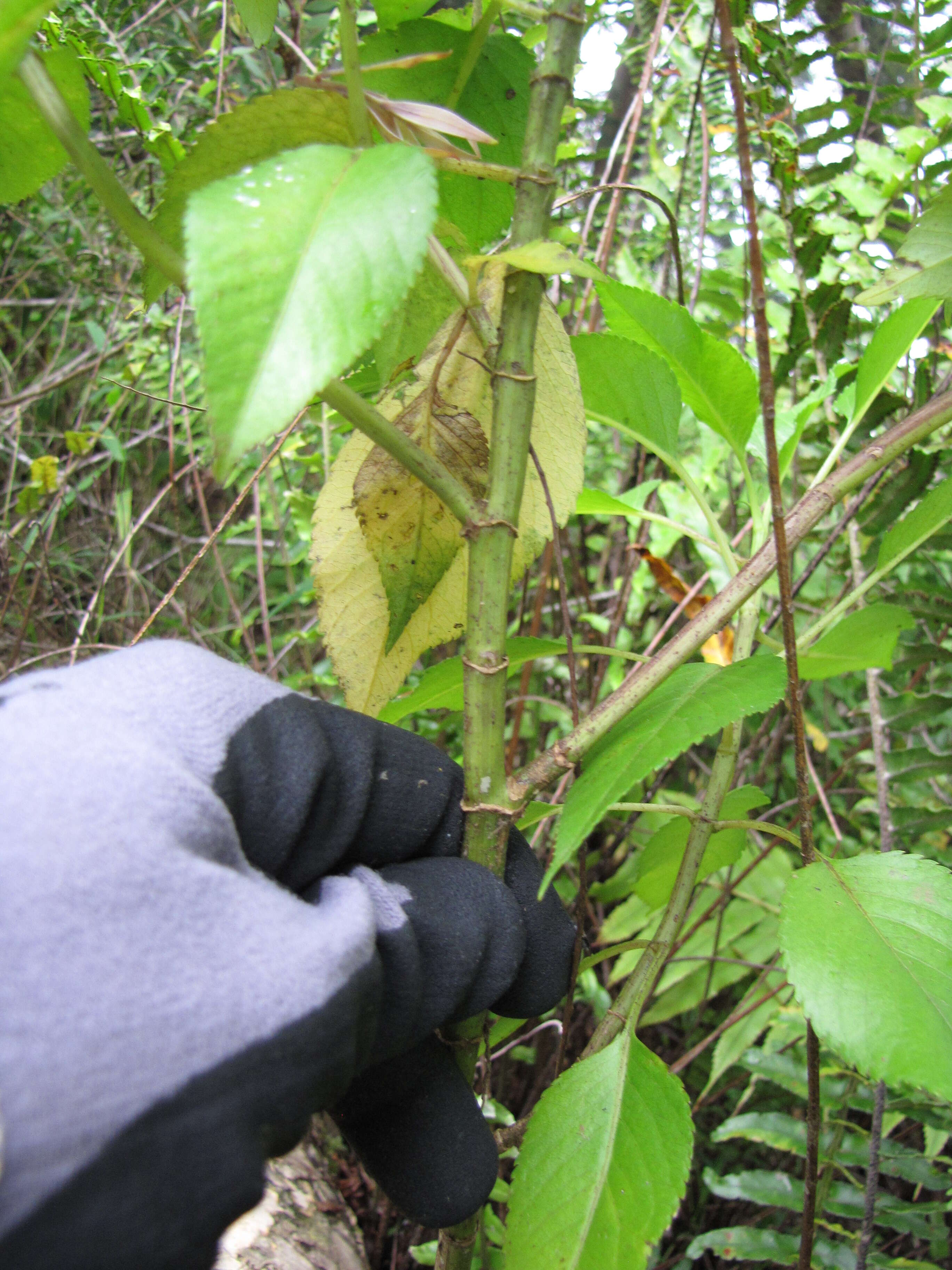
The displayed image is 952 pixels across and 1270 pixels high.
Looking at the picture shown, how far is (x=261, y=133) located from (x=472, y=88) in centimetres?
19

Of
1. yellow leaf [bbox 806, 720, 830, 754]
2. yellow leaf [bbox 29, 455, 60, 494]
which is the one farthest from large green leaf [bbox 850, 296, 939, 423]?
yellow leaf [bbox 29, 455, 60, 494]

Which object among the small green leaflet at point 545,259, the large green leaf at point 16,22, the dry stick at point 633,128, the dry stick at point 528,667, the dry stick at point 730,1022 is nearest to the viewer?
the large green leaf at point 16,22

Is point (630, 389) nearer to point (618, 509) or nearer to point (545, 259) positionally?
point (618, 509)

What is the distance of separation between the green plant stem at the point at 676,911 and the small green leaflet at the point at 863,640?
9cm

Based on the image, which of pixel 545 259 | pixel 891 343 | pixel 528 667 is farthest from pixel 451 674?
pixel 528 667

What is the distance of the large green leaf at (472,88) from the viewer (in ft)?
1.74

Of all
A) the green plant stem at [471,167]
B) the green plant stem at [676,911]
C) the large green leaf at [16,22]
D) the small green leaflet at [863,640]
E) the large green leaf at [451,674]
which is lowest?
the green plant stem at [676,911]

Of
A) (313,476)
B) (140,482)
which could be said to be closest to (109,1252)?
(313,476)

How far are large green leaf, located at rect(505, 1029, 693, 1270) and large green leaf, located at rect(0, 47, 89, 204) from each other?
66 cm

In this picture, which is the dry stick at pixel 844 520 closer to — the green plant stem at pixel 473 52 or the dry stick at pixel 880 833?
the dry stick at pixel 880 833

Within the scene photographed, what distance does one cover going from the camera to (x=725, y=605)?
0.52 metres

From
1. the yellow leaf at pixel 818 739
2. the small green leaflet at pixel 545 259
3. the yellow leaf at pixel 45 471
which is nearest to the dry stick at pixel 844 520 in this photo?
the yellow leaf at pixel 818 739

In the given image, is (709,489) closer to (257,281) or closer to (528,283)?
(528,283)

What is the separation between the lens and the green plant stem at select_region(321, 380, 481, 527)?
0.41 metres
